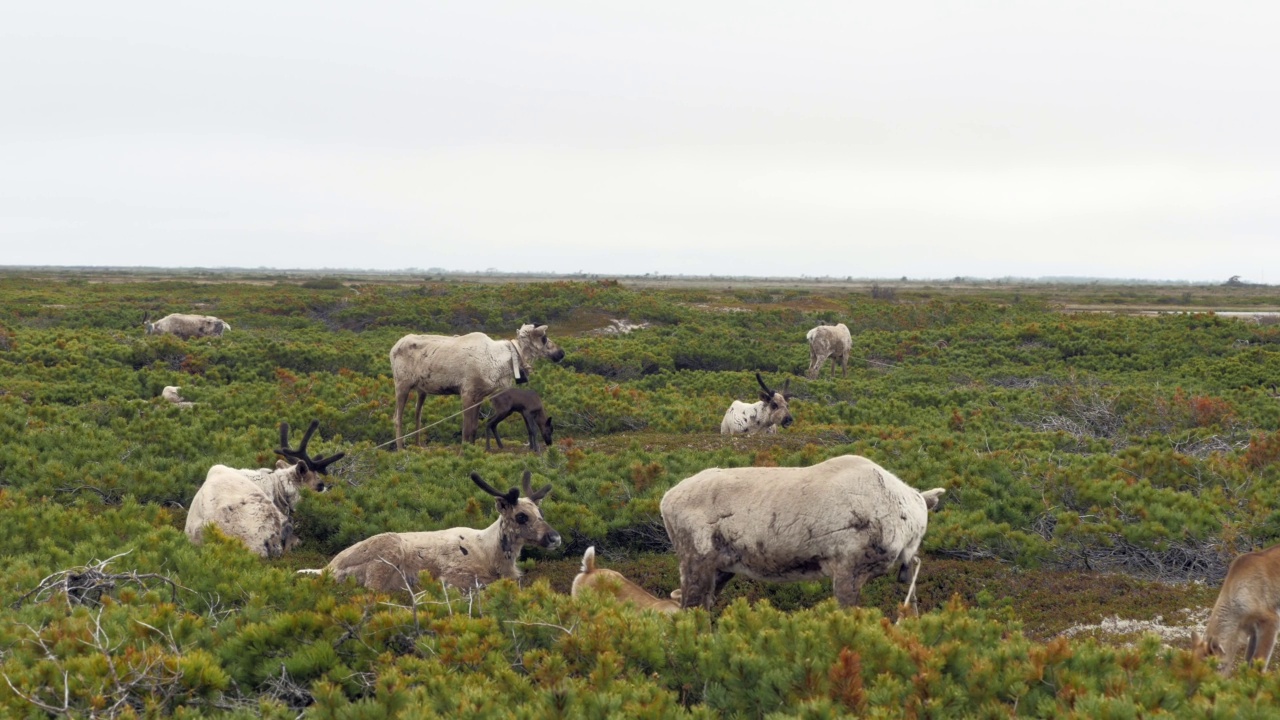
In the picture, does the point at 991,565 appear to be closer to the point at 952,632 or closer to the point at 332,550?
the point at 952,632

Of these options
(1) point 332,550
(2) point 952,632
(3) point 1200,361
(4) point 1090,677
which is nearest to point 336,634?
(2) point 952,632

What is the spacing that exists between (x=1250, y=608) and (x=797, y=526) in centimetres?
350

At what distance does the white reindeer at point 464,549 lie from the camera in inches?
344

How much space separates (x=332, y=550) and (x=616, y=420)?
32.4 feet

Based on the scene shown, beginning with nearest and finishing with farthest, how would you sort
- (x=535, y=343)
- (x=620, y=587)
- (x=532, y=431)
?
(x=620, y=587), (x=532, y=431), (x=535, y=343)

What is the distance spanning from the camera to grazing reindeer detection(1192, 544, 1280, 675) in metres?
6.66

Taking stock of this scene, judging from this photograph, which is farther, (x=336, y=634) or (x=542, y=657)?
(x=336, y=634)

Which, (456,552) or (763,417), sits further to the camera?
(763,417)

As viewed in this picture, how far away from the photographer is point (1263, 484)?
11.2 meters

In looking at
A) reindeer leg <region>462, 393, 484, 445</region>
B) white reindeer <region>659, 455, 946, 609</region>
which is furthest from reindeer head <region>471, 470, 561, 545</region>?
reindeer leg <region>462, 393, 484, 445</region>

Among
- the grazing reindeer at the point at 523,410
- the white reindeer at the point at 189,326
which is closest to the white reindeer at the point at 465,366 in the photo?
the grazing reindeer at the point at 523,410

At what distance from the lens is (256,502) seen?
10.2 meters

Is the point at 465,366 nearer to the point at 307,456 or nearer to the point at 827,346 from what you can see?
the point at 307,456

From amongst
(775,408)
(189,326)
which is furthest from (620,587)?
(189,326)
